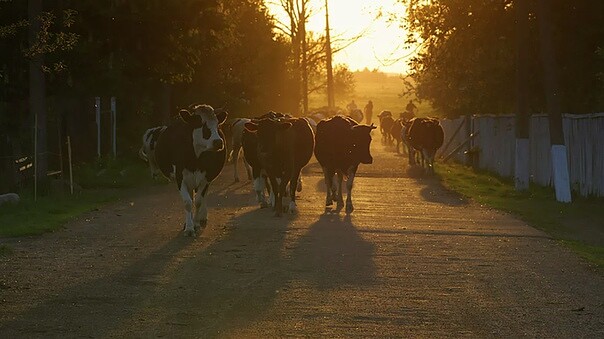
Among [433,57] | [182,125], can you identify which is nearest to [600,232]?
[182,125]

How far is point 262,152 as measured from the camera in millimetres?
21547

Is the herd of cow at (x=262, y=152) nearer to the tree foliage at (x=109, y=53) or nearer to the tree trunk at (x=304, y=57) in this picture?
the tree foliage at (x=109, y=53)

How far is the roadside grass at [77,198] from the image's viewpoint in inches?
744

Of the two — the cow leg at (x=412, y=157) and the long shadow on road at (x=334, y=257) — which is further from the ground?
the cow leg at (x=412, y=157)

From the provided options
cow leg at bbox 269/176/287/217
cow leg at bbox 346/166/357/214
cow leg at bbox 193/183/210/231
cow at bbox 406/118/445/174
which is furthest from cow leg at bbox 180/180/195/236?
cow at bbox 406/118/445/174

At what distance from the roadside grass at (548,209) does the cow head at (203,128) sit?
5241 mm

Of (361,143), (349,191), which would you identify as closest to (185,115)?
(349,191)

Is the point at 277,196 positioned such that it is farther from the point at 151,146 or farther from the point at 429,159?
the point at 429,159

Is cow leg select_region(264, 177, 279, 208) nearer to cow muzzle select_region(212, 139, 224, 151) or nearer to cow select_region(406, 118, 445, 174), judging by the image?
cow muzzle select_region(212, 139, 224, 151)

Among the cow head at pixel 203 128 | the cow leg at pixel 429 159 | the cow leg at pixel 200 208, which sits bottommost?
the cow leg at pixel 200 208

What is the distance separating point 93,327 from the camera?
1016cm

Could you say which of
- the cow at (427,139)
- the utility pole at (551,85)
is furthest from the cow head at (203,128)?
the cow at (427,139)

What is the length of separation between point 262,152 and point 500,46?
12849mm

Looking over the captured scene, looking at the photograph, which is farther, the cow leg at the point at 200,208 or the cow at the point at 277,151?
the cow at the point at 277,151
